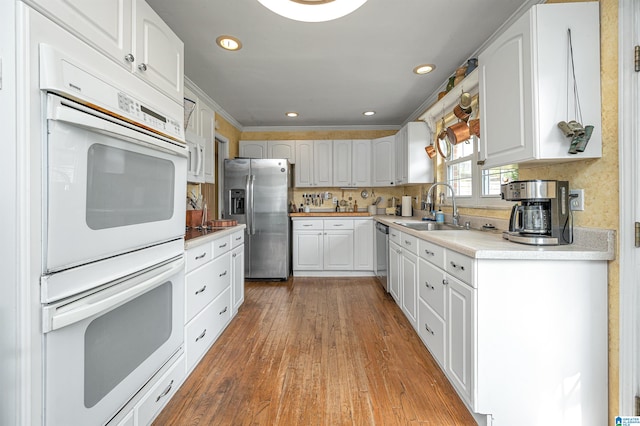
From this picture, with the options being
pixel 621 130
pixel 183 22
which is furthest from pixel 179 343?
pixel 621 130

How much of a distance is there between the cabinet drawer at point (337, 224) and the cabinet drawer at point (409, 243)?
5.34 ft

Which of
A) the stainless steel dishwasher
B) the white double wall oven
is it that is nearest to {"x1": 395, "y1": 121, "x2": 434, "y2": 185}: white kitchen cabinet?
the stainless steel dishwasher

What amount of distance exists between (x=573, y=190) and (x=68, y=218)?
2235mm

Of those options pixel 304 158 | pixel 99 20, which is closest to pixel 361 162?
pixel 304 158

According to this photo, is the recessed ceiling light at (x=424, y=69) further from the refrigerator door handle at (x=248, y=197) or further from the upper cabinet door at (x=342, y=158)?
the refrigerator door handle at (x=248, y=197)

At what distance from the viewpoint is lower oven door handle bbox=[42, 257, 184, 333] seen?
906mm

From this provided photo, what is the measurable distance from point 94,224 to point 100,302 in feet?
0.90

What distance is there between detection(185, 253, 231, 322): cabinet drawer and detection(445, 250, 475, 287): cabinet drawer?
5.11ft

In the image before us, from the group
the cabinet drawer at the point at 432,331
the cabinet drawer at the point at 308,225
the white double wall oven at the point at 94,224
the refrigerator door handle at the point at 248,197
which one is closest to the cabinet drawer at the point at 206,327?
the white double wall oven at the point at 94,224

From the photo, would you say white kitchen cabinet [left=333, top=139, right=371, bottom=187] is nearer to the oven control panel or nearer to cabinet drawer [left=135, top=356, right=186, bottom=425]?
the oven control panel

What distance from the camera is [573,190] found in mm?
1597

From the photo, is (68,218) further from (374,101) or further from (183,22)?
(374,101)

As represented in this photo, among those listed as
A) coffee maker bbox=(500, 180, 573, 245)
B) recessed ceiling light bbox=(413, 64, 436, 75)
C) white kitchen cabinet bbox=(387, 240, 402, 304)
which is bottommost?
white kitchen cabinet bbox=(387, 240, 402, 304)

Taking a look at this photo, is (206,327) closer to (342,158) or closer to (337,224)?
(337,224)
